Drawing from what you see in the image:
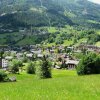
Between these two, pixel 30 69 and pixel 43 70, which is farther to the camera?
pixel 30 69

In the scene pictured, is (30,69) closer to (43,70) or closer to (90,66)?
(43,70)

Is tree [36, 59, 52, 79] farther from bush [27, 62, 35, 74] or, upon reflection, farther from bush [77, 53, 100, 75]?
bush [27, 62, 35, 74]

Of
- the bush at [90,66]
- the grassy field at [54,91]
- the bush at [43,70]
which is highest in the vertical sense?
the grassy field at [54,91]

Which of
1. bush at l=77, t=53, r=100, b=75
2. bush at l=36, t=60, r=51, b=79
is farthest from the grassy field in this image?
bush at l=36, t=60, r=51, b=79

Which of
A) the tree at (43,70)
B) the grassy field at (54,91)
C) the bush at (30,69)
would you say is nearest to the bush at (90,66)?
the tree at (43,70)

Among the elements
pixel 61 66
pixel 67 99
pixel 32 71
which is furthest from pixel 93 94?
pixel 61 66

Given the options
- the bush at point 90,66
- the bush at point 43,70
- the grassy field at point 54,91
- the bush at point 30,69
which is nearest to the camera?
the grassy field at point 54,91

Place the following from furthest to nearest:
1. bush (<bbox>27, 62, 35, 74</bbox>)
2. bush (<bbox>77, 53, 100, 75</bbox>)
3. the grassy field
→ bush (<bbox>27, 62, 35, 74</bbox>), bush (<bbox>77, 53, 100, 75</bbox>), the grassy field

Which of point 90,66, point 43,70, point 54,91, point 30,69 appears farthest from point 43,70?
point 54,91

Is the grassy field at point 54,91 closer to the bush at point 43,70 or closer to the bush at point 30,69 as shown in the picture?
the bush at point 43,70

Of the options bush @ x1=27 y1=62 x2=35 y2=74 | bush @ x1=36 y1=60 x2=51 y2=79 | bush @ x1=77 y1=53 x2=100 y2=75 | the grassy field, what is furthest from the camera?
bush @ x1=27 y1=62 x2=35 y2=74

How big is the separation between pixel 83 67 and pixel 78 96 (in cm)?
5309

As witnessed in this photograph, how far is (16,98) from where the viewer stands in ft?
64.9

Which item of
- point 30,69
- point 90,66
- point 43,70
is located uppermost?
point 90,66
